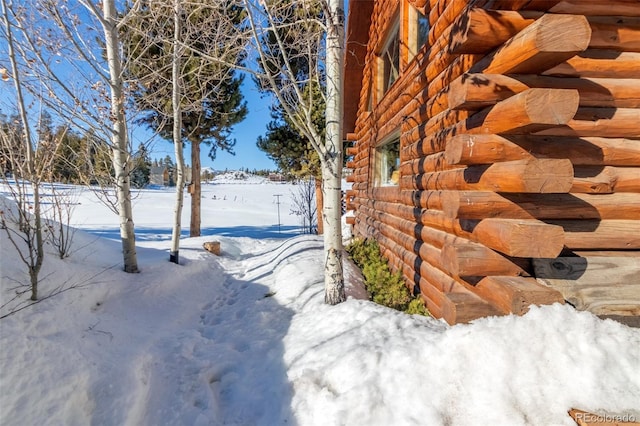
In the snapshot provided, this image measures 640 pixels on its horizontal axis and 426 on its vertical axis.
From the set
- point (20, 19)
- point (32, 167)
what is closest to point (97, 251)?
point (32, 167)

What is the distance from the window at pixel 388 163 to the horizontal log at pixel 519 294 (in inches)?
141

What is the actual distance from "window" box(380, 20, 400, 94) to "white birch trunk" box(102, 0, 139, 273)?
16.9 feet

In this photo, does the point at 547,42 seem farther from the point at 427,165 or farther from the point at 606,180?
the point at 427,165

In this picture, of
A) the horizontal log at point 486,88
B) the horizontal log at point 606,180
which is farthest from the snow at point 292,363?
the horizontal log at point 486,88

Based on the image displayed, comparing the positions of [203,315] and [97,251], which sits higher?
[97,251]

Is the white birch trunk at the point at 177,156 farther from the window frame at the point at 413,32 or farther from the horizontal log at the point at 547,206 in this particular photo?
the horizontal log at the point at 547,206

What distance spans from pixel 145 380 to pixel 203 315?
214cm

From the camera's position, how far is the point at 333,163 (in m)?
3.91

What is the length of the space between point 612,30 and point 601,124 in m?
0.76

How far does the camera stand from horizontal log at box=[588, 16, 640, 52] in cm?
243

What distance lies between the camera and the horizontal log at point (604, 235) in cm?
250

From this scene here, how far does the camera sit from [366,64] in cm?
805

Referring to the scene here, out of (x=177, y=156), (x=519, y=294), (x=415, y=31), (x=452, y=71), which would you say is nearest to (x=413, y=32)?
(x=415, y=31)

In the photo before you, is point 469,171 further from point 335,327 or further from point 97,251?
point 97,251
